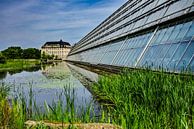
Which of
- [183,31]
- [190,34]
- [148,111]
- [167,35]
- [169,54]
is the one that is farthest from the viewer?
[167,35]

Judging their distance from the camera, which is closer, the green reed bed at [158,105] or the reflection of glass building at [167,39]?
the green reed bed at [158,105]

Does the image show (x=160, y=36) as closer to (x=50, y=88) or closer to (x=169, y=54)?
(x=169, y=54)

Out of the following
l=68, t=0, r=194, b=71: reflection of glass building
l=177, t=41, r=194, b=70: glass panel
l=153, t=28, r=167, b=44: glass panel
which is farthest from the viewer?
l=153, t=28, r=167, b=44: glass panel

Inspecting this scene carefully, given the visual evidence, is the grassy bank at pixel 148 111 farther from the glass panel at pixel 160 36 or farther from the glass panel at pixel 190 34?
the glass panel at pixel 160 36

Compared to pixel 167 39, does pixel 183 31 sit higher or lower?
higher

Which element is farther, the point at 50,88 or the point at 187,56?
the point at 50,88

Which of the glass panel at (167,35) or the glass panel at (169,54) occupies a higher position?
the glass panel at (167,35)

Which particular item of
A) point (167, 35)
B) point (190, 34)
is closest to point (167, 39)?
point (167, 35)

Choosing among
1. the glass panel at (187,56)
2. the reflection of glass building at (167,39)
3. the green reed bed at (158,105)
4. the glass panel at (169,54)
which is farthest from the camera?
the glass panel at (169,54)

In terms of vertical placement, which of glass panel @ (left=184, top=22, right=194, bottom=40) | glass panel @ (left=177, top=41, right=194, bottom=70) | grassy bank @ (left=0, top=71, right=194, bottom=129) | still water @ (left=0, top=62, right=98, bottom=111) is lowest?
still water @ (left=0, top=62, right=98, bottom=111)

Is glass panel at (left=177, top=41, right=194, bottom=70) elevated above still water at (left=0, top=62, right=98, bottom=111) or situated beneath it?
elevated above

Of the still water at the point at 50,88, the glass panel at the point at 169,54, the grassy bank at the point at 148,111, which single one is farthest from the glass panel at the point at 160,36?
the grassy bank at the point at 148,111

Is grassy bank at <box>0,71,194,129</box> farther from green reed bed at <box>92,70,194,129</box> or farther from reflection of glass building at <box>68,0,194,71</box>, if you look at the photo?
reflection of glass building at <box>68,0,194,71</box>

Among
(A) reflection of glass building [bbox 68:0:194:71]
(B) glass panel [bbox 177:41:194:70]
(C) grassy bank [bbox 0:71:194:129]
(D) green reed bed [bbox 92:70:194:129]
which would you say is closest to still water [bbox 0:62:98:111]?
(C) grassy bank [bbox 0:71:194:129]
